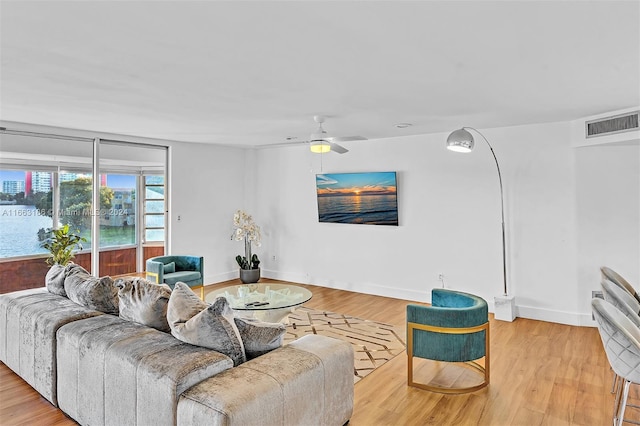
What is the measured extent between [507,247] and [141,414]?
4766mm

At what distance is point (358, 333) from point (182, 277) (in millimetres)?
2682

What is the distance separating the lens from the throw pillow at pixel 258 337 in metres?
2.55

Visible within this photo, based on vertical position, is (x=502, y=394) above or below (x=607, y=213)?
below

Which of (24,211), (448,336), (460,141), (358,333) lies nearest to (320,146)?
(460,141)

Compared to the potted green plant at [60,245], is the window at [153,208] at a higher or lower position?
higher

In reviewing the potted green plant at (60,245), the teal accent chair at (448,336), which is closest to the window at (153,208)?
the potted green plant at (60,245)

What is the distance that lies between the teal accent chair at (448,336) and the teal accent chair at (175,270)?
3486 mm

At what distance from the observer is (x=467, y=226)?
18.5 ft

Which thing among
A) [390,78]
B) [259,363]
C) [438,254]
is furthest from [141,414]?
[438,254]

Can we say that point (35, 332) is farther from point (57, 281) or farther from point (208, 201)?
point (208, 201)

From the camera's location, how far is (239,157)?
784 cm

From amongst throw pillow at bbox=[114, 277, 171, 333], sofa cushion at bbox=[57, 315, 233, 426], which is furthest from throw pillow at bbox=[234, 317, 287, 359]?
throw pillow at bbox=[114, 277, 171, 333]

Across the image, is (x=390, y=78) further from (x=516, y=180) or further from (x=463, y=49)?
(x=516, y=180)

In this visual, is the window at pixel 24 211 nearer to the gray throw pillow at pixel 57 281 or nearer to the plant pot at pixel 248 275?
the gray throw pillow at pixel 57 281
